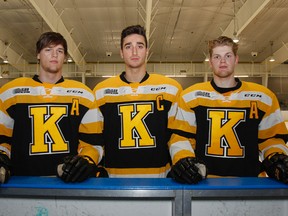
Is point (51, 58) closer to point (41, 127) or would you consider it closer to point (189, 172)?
point (41, 127)

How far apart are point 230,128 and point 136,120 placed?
0.68m

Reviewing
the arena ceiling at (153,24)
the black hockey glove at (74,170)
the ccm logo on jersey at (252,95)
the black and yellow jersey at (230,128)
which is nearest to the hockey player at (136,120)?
the black and yellow jersey at (230,128)

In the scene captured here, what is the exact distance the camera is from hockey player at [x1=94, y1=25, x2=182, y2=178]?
2.14m

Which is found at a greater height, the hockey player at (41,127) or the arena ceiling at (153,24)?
the arena ceiling at (153,24)

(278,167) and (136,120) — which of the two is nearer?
(278,167)

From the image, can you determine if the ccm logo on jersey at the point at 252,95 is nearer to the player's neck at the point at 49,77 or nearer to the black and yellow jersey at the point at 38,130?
the black and yellow jersey at the point at 38,130

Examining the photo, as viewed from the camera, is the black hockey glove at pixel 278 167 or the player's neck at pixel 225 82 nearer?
the black hockey glove at pixel 278 167

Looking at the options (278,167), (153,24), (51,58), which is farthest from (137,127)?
(153,24)

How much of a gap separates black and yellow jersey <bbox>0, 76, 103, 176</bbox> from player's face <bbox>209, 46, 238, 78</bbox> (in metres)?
1.01

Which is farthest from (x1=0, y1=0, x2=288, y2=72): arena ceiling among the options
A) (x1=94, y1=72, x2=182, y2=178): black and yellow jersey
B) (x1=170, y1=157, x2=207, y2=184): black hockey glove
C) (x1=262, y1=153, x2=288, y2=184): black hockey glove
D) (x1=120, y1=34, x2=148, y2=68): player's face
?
(x1=170, y1=157, x2=207, y2=184): black hockey glove

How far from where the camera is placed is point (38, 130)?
6.50 ft

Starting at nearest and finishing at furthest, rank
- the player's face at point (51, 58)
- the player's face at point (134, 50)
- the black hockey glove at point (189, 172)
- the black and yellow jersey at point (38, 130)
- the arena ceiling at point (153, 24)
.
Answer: the black hockey glove at point (189, 172), the black and yellow jersey at point (38, 130), the player's face at point (51, 58), the player's face at point (134, 50), the arena ceiling at point (153, 24)

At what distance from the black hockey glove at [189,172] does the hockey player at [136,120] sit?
0.75m

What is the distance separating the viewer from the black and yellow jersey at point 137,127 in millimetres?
2143
